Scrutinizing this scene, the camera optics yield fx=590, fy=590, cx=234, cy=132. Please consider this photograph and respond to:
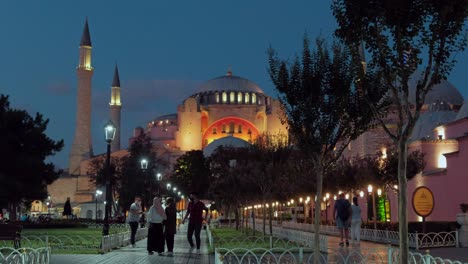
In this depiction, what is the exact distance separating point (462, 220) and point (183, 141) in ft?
274

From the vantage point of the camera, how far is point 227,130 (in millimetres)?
104500

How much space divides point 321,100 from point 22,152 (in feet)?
83.8

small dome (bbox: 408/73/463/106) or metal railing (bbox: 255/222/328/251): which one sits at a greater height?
small dome (bbox: 408/73/463/106)

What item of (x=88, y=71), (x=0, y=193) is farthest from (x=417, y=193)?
(x=88, y=71)

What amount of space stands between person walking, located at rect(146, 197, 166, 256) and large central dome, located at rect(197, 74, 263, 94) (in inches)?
Answer: 3635

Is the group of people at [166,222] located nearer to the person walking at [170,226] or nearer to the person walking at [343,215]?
the person walking at [170,226]

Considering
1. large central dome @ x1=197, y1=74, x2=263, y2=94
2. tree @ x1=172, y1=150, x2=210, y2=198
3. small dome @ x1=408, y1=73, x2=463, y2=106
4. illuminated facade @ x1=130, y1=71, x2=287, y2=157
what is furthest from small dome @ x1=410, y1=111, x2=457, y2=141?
large central dome @ x1=197, y1=74, x2=263, y2=94

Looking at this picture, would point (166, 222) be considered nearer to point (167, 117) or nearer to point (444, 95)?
point (444, 95)

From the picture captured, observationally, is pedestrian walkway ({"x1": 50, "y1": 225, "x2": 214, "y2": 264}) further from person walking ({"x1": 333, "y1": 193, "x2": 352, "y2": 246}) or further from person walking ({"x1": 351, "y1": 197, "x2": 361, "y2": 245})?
person walking ({"x1": 351, "y1": 197, "x2": 361, "y2": 245})

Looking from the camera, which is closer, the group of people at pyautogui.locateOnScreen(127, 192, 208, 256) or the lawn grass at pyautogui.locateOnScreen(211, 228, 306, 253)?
the group of people at pyautogui.locateOnScreen(127, 192, 208, 256)

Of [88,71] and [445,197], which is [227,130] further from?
[445,197]

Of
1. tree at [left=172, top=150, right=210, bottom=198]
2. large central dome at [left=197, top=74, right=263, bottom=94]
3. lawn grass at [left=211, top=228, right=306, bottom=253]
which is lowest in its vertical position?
lawn grass at [left=211, top=228, right=306, bottom=253]

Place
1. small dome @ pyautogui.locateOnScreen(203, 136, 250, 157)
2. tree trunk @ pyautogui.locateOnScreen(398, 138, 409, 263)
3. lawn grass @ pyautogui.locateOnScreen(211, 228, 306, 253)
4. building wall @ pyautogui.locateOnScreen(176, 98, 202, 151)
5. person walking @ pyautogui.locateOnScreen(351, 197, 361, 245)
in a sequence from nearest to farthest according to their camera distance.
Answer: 1. tree trunk @ pyautogui.locateOnScreen(398, 138, 409, 263)
2. lawn grass @ pyautogui.locateOnScreen(211, 228, 306, 253)
3. person walking @ pyautogui.locateOnScreen(351, 197, 361, 245)
4. small dome @ pyautogui.locateOnScreen(203, 136, 250, 157)
5. building wall @ pyautogui.locateOnScreen(176, 98, 202, 151)

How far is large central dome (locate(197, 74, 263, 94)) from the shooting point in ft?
352
